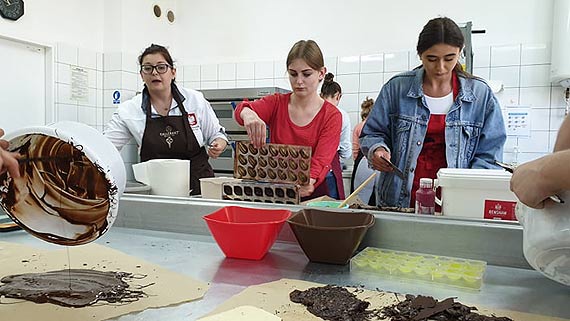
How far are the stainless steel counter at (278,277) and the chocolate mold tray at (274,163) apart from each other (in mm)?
272

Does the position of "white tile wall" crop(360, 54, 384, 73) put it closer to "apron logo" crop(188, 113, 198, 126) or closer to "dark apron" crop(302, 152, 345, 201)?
"dark apron" crop(302, 152, 345, 201)

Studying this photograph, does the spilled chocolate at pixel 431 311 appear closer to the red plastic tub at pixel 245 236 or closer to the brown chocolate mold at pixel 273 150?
the red plastic tub at pixel 245 236

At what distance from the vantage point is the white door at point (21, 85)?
3143mm

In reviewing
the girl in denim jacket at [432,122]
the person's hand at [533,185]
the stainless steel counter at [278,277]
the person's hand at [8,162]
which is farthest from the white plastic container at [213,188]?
the person's hand at [533,185]

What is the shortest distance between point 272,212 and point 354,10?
2.86m

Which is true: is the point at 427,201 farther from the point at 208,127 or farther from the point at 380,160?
the point at 208,127

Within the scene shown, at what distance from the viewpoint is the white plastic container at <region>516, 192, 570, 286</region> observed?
68cm

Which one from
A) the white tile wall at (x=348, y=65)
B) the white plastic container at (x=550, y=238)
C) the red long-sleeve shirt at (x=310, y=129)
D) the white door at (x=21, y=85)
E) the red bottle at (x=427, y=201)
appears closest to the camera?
the white plastic container at (x=550, y=238)

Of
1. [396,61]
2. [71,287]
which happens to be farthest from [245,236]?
[396,61]

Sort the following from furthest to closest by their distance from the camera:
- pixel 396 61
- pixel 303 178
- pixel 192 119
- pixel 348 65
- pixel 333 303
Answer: pixel 348 65 → pixel 396 61 → pixel 192 119 → pixel 303 178 → pixel 333 303

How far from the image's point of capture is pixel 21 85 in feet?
10.7

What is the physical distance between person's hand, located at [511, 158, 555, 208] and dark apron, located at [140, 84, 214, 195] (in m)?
1.61

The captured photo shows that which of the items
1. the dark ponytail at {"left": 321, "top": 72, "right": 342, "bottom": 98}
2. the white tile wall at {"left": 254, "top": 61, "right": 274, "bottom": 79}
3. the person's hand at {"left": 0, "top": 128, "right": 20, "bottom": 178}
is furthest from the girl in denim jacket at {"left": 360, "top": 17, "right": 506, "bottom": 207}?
the white tile wall at {"left": 254, "top": 61, "right": 274, "bottom": 79}

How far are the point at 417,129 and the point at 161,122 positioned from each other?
1173 mm
